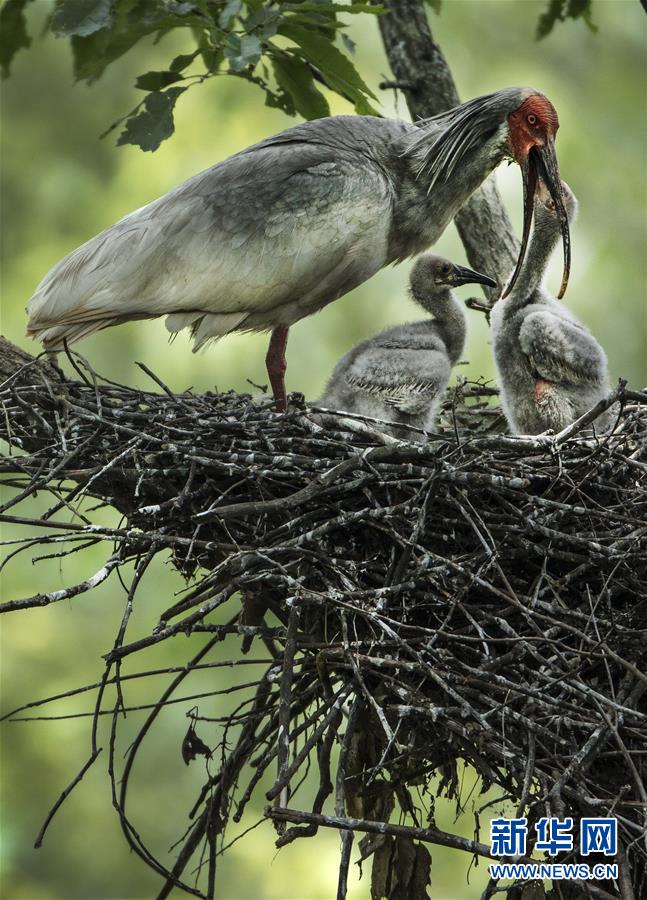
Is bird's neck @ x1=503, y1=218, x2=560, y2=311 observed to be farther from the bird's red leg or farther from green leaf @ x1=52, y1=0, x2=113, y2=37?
green leaf @ x1=52, y1=0, x2=113, y2=37

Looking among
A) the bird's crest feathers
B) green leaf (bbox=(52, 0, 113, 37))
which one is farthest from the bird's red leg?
green leaf (bbox=(52, 0, 113, 37))

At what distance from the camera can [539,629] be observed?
3602 mm

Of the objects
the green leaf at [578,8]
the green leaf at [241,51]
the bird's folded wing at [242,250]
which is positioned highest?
the green leaf at [578,8]

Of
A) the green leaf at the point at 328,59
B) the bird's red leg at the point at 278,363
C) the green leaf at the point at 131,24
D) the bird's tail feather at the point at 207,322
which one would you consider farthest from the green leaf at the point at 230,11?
the bird's red leg at the point at 278,363

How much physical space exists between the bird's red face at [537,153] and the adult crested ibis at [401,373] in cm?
51

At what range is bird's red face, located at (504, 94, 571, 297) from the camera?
4.90 meters

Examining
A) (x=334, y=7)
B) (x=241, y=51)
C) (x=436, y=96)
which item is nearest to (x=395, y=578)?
(x=241, y=51)

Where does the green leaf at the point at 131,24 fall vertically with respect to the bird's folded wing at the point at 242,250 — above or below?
above

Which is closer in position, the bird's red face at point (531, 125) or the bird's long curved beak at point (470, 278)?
the bird's red face at point (531, 125)

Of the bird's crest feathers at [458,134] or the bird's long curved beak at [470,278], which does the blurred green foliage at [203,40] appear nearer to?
the bird's crest feathers at [458,134]

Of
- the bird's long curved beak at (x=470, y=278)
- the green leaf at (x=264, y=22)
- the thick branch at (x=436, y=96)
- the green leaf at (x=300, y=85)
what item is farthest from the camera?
the thick branch at (x=436, y=96)

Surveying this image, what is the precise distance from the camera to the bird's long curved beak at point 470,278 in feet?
17.7

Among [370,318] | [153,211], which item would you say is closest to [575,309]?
[370,318]

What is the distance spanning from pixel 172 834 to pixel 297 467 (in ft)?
20.8
